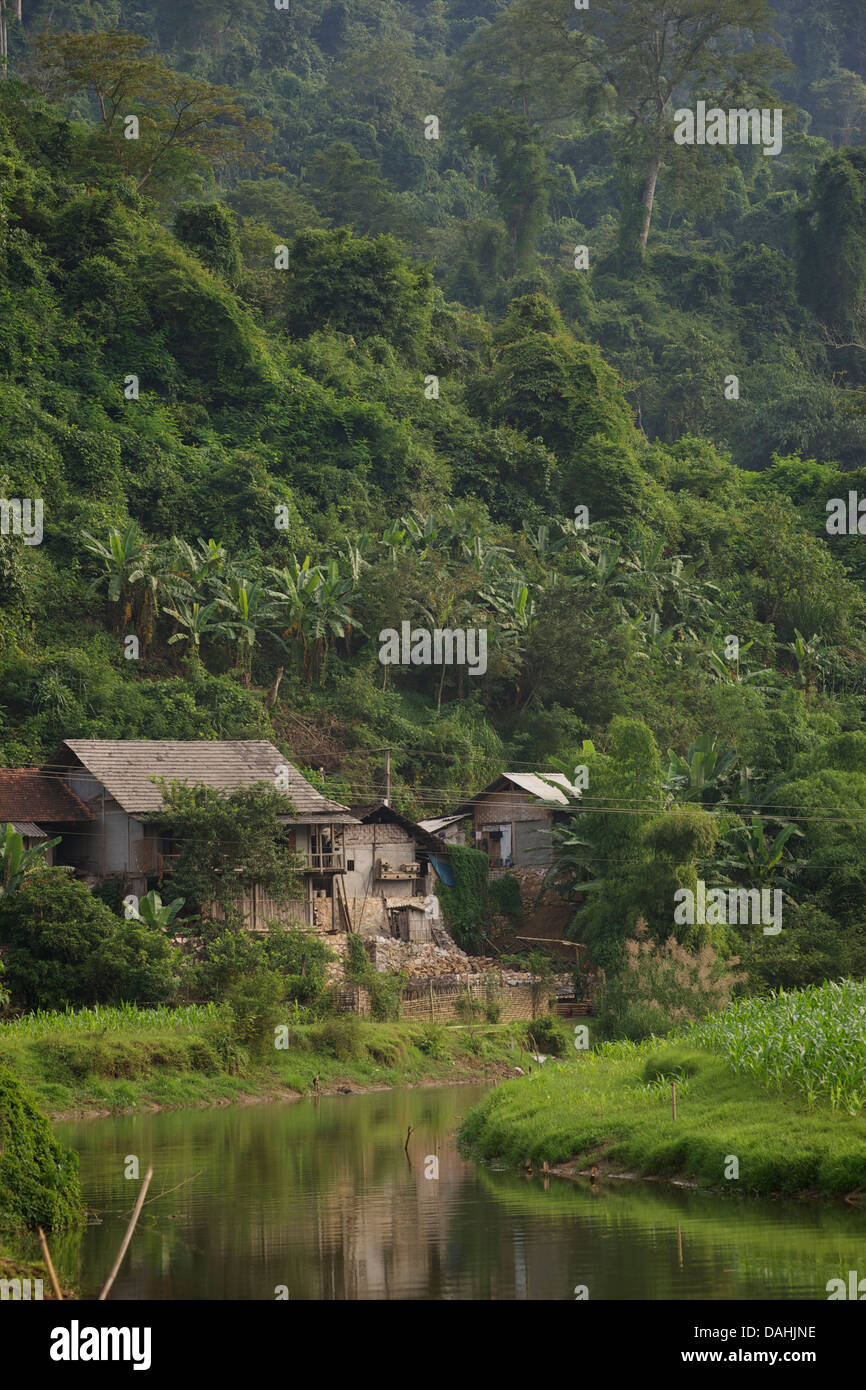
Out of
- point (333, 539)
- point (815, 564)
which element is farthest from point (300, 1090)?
point (815, 564)

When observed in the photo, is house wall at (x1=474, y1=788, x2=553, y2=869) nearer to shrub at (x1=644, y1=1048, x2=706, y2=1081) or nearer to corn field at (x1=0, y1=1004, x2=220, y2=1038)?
corn field at (x1=0, y1=1004, x2=220, y2=1038)

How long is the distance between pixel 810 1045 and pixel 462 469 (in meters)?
41.6

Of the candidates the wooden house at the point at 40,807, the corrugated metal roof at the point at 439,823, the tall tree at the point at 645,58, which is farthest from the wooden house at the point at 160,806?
the tall tree at the point at 645,58

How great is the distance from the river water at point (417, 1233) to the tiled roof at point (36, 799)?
15.8 meters

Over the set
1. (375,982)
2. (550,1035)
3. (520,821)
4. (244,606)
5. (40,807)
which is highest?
(244,606)

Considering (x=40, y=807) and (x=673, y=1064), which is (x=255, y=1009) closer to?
(x=40, y=807)

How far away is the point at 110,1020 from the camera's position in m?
32.8

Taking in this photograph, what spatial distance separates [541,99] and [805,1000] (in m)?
71.0

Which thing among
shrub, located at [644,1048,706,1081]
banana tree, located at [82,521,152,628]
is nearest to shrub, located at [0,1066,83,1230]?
shrub, located at [644,1048,706,1081]

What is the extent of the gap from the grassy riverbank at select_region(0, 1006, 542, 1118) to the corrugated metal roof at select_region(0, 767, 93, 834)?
791cm

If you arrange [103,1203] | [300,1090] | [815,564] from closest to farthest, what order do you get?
[103,1203], [300,1090], [815,564]

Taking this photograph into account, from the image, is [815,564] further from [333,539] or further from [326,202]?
[326,202]

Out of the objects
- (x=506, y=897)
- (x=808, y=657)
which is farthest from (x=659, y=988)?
(x=808, y=657)
